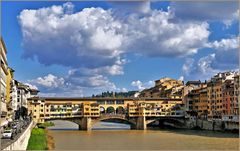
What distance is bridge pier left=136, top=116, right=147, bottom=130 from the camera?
60356mm

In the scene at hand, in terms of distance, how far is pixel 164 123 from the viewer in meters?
71.1

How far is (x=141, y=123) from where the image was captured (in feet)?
201

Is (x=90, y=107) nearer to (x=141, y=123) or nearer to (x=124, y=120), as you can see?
(x=124, y=120)

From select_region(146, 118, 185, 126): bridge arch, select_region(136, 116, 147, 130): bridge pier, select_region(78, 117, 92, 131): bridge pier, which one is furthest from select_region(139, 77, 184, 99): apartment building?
select_region(78, 117, 92, 131): bridge pier

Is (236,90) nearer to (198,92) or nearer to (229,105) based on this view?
(229,105)

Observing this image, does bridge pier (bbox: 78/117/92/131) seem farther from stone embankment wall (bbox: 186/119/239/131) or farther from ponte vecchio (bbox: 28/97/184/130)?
stone embankment wall (bbox: 186/119/239/131)

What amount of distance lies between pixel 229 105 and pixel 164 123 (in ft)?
57.8

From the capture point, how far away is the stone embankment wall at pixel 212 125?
4952cm

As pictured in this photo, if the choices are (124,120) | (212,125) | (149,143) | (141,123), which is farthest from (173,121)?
(149,143)

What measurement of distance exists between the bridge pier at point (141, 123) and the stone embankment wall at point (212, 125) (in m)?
6.11

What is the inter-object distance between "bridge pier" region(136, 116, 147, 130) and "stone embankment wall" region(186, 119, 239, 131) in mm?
6109

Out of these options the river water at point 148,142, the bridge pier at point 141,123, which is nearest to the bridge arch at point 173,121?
the bridge pier at point 141,123

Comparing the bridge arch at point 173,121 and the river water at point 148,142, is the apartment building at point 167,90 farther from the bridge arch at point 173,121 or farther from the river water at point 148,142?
the river water at point 148,142

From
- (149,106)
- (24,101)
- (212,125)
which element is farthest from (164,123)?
(24,101)
